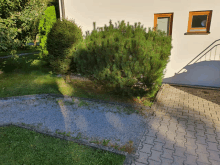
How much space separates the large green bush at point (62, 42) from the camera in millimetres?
7641

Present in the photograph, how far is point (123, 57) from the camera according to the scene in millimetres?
5359

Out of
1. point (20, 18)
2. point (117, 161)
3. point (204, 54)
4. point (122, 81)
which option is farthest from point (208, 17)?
point (20, 18)

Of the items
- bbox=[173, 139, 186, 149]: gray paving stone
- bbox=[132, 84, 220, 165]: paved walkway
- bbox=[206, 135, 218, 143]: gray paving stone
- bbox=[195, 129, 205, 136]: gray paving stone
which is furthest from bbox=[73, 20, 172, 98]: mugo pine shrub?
bbox=[206, 135, 218, 143]: gray paving stone

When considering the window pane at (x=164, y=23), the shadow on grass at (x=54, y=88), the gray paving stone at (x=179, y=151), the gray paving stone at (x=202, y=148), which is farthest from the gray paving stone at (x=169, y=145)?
the window pane at (x=164, y=23)

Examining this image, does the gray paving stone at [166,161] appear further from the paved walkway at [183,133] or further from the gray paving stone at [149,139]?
the gray paving stone at [149,139]

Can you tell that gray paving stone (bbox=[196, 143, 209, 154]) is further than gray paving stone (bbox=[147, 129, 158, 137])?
No

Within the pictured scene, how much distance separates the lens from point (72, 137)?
4.41 meters

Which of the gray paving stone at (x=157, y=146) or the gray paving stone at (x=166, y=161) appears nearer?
the gray paving stone at (x=166, y=161)

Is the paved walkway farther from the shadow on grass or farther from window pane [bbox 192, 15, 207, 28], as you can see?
window pane [bbox 192, 15, 207, 28]

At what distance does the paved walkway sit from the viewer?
3615 millimetres

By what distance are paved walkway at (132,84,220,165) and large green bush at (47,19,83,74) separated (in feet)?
14.4

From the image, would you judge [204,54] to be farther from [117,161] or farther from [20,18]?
[20,18]

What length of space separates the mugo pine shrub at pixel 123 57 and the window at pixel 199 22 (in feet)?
6.95

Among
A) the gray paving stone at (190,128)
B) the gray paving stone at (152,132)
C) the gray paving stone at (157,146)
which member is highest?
the gray paving stone at (190,128)
